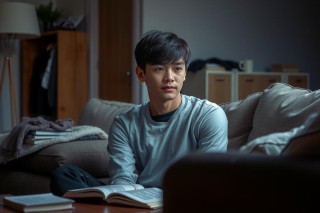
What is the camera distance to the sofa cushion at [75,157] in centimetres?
323

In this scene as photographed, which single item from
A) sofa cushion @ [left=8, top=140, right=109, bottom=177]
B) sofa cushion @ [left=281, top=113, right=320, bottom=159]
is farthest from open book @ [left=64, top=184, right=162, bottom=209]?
sofa cushion @ [left=8, top=140, right=109, bottom=177]

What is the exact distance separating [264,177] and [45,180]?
234 cm

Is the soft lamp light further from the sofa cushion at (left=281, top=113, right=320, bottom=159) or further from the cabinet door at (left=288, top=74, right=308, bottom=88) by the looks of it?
the sofa cushion at (left=281, top=113, right=320, bottom=159)

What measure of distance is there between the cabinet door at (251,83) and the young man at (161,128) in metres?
4.07

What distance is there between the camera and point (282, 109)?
2.46 meters

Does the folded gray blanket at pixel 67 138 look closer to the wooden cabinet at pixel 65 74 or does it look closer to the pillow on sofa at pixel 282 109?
the pillow on sofa at pixel 282 109

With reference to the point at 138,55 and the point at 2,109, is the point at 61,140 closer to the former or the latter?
the point at 138,55

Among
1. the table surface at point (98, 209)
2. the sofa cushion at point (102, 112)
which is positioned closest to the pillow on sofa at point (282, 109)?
the table surface at point (98, 209)

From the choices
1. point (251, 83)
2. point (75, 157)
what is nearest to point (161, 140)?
point (75, 157)

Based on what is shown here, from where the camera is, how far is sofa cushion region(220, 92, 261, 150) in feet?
8.86

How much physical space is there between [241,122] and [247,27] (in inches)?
171

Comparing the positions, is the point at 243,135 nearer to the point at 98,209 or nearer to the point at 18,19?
the point at 98,209

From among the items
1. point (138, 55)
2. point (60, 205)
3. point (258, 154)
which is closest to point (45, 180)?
point (138, 55)

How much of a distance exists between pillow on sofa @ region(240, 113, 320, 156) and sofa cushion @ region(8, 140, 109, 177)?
2.09 meters
